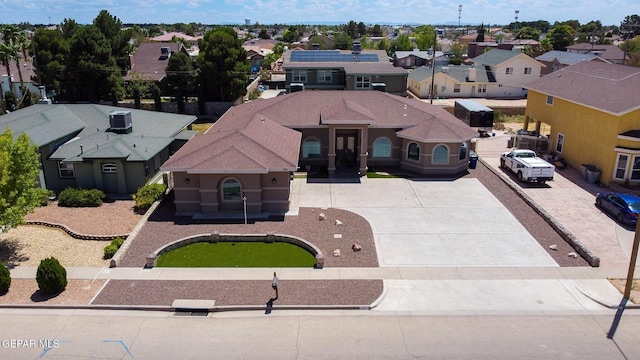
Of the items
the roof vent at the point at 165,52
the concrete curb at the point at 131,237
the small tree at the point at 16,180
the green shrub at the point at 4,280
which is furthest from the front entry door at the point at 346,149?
the roof vent at the point at 165,52

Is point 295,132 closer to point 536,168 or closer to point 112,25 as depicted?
point 536,168

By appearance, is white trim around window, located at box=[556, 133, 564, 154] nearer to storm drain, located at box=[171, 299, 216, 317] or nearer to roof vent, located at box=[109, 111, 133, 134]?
storm drain, located at box=[171, 299, 216, 317]

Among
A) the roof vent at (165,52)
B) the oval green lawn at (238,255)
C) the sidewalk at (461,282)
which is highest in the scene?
the roof vent at (165,52)

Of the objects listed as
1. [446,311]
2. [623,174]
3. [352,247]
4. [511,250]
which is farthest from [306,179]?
[623,174]

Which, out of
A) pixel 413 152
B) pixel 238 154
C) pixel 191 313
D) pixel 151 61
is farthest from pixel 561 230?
pixel 151 61

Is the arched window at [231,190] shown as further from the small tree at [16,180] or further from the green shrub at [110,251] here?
the small tree at [16,180]
